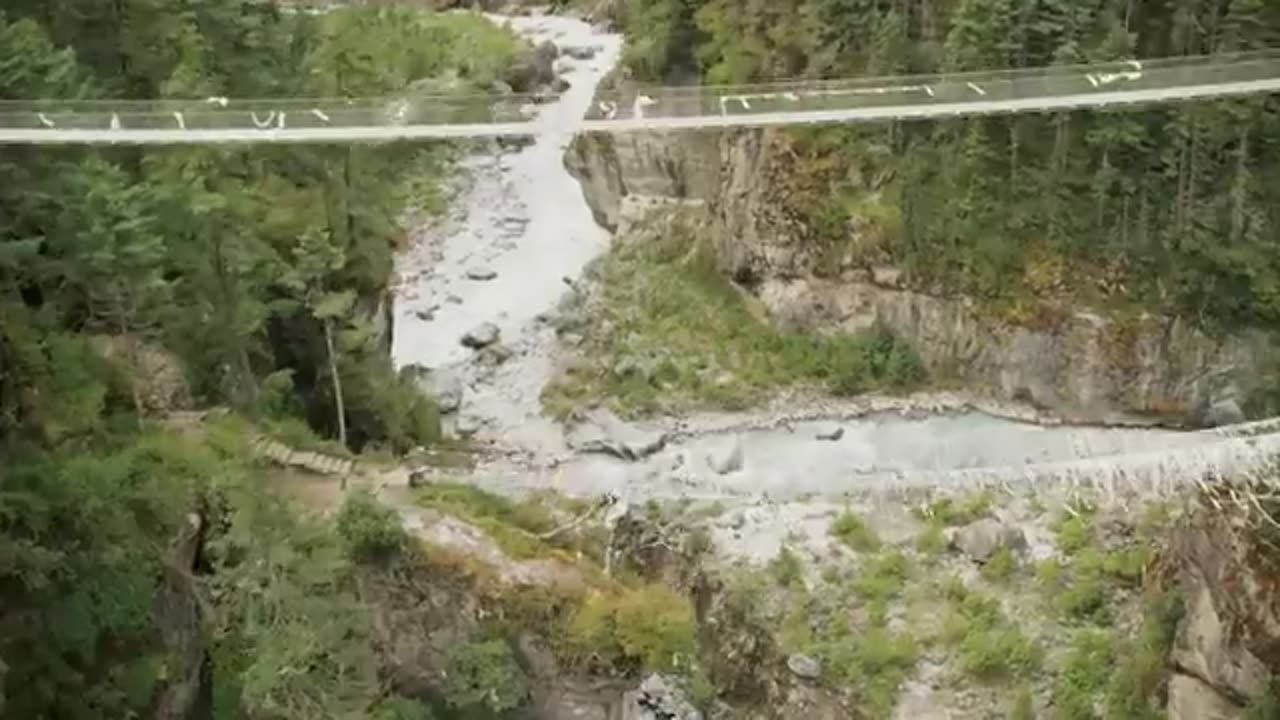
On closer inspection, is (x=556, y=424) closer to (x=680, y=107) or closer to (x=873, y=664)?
(x=680, y=107)

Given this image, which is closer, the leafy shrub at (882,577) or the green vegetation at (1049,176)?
the leafy shrub at (882,577)

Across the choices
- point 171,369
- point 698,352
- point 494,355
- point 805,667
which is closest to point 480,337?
point 494,355

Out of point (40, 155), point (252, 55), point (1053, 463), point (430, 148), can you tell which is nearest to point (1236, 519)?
point (1053, 463)

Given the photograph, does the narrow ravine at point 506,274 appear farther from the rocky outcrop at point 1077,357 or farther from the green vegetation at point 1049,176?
the rocky outcrop at point 1077,357

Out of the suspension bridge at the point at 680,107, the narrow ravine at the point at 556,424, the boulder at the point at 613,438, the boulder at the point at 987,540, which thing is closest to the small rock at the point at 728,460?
the narrow ravine at the point at 556,424

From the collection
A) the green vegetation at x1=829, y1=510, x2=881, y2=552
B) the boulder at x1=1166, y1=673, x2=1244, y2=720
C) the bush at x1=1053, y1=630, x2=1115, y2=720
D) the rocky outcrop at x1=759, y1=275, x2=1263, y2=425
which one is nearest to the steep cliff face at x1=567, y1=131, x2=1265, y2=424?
the rocky outcrop at x1=759, y1=275, x2=1263, y2=425

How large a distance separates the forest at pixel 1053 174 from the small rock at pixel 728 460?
3.14m

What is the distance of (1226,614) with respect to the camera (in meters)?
12.0

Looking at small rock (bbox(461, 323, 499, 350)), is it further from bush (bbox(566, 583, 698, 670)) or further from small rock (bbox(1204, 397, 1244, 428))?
small rock (bbox(1204, 397, 1244, 428))

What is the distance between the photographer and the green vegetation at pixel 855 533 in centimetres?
1644

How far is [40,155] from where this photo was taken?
45.9 ft

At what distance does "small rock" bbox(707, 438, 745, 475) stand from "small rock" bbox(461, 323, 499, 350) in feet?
15.4

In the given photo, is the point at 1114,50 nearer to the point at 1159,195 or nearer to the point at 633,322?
the point at 1159,195

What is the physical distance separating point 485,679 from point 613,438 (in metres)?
6.76
